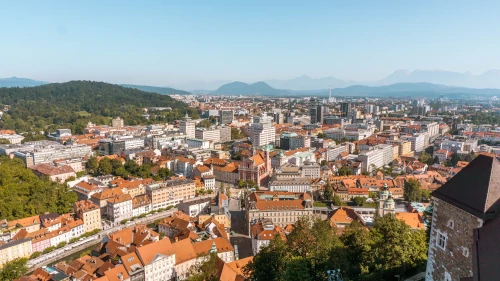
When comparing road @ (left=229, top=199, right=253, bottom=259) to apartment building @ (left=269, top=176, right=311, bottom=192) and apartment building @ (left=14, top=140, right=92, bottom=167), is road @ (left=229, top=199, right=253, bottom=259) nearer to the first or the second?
apartment building @ (left=269, top=176, right=311, bottom=192)

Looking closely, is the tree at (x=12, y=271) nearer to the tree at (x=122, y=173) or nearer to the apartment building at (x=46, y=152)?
the tree at (x=122, y=173)

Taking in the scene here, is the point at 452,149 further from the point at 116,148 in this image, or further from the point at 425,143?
the point at 116,148

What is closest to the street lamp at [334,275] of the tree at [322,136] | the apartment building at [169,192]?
the apartment building at [169,192]

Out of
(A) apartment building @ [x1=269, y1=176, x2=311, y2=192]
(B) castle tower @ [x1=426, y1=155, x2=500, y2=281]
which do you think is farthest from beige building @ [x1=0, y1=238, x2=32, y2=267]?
(B) castle tower @ [x1=426, y1=155, x2=500, y2=281]

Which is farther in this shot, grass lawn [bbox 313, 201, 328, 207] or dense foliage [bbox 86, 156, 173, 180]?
dense foliage [bbox 86, 156, 173, 180]

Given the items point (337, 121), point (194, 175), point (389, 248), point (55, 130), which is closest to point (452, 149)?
point (337, 121)

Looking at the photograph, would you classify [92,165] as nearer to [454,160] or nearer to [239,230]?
[239,230]
